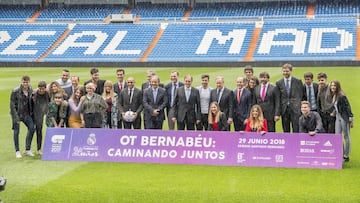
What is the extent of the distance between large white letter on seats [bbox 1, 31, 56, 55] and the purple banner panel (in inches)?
1519

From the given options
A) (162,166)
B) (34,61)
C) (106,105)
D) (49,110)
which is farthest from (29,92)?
(34,61)

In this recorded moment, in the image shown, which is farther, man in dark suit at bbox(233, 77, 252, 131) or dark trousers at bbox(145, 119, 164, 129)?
dark trousers at bbox(145, 119, 164, 129)

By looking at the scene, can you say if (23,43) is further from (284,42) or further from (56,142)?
(56,142)

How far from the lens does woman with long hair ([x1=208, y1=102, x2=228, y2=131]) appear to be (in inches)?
542

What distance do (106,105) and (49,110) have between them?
133cm

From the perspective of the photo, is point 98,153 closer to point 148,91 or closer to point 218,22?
point 148,91

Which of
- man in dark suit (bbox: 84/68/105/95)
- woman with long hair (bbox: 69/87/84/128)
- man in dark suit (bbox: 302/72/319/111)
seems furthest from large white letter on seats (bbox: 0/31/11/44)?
man in dark suit (bbox: 302/72/319/111)

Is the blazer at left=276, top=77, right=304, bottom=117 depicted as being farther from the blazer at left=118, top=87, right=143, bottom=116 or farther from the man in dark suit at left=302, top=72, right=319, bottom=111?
the blazer at left=118, top=87, right=143, bottom=116

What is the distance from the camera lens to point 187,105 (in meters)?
14.5

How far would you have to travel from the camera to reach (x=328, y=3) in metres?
57.3

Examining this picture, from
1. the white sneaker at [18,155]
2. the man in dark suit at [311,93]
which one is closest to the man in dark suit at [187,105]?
the man in dark suit at [311,93]

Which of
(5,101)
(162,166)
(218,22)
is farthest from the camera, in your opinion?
(218,22)

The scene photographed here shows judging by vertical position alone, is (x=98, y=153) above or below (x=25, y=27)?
below

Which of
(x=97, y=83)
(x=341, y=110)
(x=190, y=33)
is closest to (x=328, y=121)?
(x=341, y=110)
